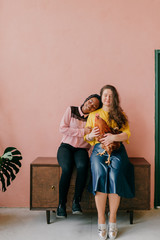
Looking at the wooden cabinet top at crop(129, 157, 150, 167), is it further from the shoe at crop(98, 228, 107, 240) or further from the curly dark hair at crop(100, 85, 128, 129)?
the shoe at crop(98, 228, 107, 240)

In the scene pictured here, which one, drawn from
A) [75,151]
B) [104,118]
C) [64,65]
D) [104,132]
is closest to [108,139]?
[104,132]

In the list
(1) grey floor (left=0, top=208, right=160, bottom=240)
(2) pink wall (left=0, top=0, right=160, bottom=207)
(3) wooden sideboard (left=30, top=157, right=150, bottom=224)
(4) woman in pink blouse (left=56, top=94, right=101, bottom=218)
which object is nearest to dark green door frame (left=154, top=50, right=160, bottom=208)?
(2) pink wall (left=0, top=0, right=160, bottom=207)

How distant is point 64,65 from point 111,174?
4.70 ft

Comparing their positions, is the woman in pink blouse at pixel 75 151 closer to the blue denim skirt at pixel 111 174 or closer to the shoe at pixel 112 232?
the blue denim skirt at pixel 111 174

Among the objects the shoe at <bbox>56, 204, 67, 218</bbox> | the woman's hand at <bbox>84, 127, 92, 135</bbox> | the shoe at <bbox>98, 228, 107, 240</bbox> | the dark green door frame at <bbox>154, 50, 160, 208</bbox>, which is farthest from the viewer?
the dark green door frame at <bbox>154, 50, 160, 208</bbox>

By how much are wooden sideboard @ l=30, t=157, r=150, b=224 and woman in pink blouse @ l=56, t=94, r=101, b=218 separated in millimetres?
125

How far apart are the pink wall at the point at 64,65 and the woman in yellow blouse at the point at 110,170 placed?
516 millimetres

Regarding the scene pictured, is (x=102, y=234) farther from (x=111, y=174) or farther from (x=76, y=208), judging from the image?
(x=111, y=174)

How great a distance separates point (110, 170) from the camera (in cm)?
204

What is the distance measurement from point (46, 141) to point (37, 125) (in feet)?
0.75

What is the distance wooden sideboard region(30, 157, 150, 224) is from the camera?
89.3 inches

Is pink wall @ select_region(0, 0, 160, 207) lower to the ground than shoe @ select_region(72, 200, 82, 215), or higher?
higher

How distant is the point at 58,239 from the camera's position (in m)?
1.99

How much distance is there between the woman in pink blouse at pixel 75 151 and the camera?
7.03ft
